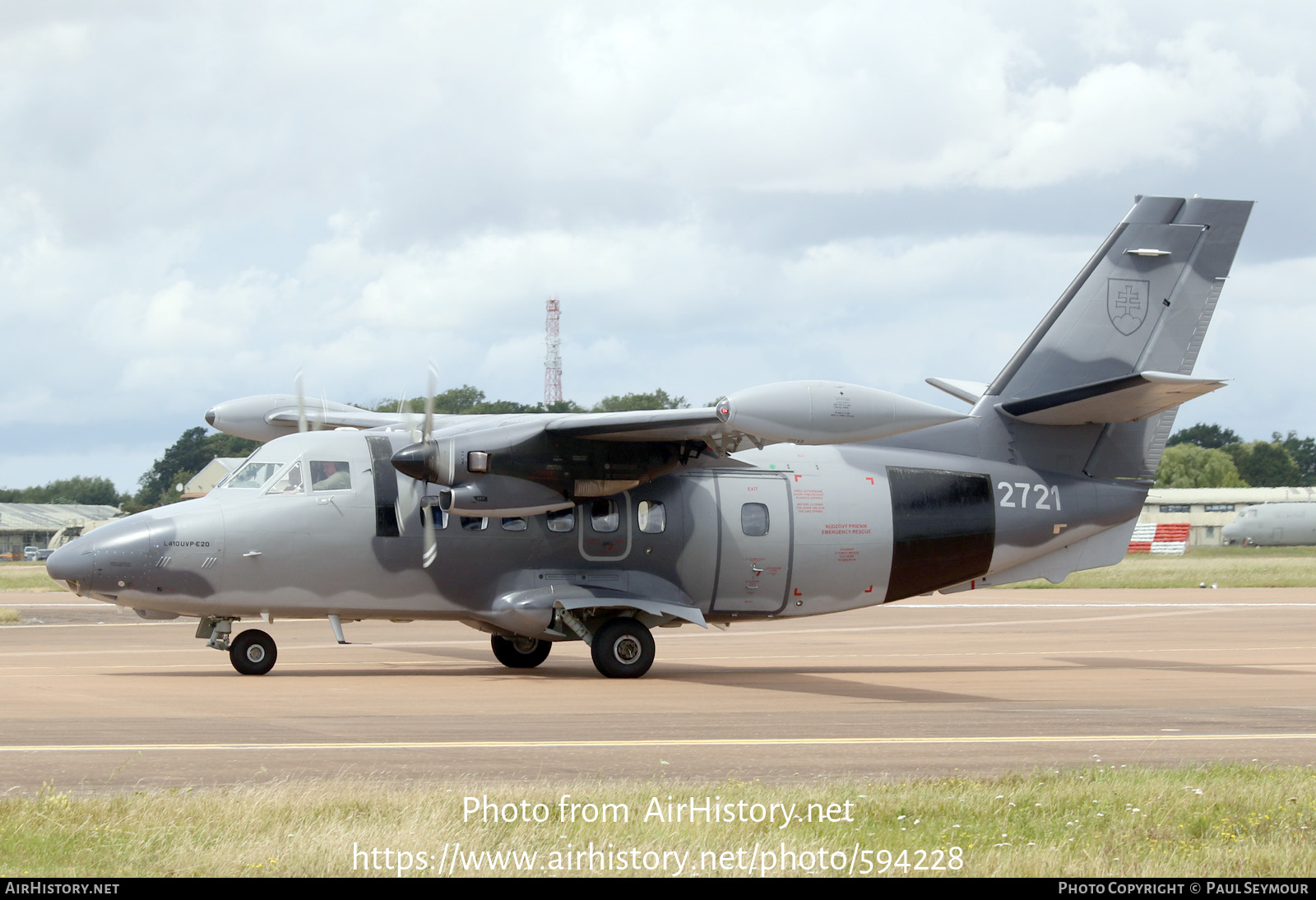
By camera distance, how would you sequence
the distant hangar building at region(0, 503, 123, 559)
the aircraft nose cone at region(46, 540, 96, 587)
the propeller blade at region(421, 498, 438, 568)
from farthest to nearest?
1. the distant hangar building at region(0, 503, 123, 559)
2. the propeller blade at region(421, 498, 438, 568)
3. the aircraft nose cone at region(46, 540, 96, 587)

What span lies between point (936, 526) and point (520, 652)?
7.04 meters

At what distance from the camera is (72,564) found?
17.3m

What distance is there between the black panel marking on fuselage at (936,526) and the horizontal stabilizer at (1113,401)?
1372mm

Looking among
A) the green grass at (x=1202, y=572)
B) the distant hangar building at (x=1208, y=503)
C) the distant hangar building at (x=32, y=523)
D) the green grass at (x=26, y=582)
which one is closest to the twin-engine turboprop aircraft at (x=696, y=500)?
the green grass at (x=1202, y=572)

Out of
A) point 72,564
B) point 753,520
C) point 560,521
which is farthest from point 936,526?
point 72,564

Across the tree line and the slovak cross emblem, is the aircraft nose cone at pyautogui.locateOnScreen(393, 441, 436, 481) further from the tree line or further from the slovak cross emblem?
the tree line

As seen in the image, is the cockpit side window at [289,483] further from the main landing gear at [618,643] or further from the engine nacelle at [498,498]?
the main landing gear at [618,643]

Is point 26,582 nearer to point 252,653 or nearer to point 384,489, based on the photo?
point 252,653

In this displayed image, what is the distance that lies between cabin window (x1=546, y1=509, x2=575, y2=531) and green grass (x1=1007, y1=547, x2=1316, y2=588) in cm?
2801

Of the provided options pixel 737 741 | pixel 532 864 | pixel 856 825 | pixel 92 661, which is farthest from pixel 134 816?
pixel 92 661

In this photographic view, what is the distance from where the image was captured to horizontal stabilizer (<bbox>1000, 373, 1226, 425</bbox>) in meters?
17.0

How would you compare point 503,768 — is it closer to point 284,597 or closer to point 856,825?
point 856,825

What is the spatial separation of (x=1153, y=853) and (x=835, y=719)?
6690 millimetres

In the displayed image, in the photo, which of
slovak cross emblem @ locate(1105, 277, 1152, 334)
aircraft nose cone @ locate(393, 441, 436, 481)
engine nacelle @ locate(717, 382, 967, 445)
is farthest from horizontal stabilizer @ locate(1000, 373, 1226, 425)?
aircraft nose cone @ locate(393, 441, 436, 481)
